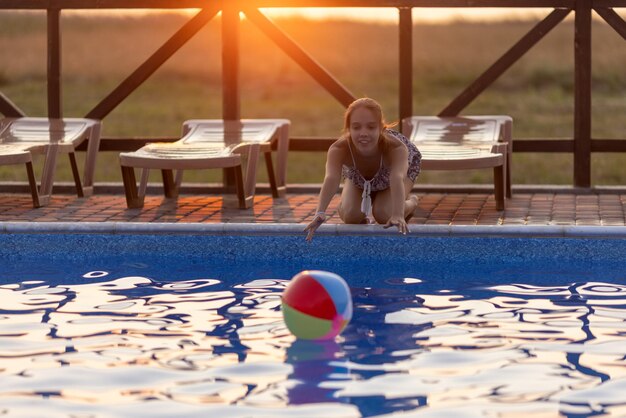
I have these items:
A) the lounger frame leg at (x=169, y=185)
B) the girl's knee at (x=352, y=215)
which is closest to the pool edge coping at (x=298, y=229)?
the girl's knee at (x=352, y=215)

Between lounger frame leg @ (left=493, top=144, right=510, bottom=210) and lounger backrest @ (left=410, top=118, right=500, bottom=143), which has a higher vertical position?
lounger backrest @ (left=410, top=118, right=500, bottom=143)

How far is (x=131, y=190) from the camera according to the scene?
917 centimetres

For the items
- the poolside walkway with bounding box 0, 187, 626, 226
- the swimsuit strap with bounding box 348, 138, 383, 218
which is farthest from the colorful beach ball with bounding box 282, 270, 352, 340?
the poolside walkway with bounding box 0, 187, 626, 226

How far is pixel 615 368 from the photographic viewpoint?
5031 millimetres

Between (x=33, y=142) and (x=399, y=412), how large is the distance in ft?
19.8

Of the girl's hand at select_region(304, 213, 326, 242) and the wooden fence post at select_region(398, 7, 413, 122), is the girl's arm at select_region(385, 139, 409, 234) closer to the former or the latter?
the girl's hand at select_region(304, 213, 326, 242)

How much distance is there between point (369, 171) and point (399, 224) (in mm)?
876

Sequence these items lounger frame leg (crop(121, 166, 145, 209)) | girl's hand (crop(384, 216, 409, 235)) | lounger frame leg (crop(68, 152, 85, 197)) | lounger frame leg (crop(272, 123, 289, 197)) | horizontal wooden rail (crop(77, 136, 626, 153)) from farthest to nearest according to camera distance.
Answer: horizontal wooden rail (crop(77, 136, 626, 153))
lounger frame leg (crop(272, 123, 289, 197))
lounger frame leg (crop(68, 152, 85, 197))
lounger frame leg (crop(121, 166, 145, 209))
girl's hand (crop(384, 216, 409, 235))

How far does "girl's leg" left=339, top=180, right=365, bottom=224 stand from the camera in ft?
25.5

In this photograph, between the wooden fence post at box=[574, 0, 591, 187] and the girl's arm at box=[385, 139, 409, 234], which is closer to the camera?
the girl's arm at box=[385, 139, 409, 234]

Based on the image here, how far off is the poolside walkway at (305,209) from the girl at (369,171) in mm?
599

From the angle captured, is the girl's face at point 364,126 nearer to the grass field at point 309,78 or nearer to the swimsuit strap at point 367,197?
the swimsuit strap at point 367,197

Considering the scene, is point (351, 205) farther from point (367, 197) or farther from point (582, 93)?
point (582, 93)

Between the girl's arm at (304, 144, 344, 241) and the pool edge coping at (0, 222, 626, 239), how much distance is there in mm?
242
